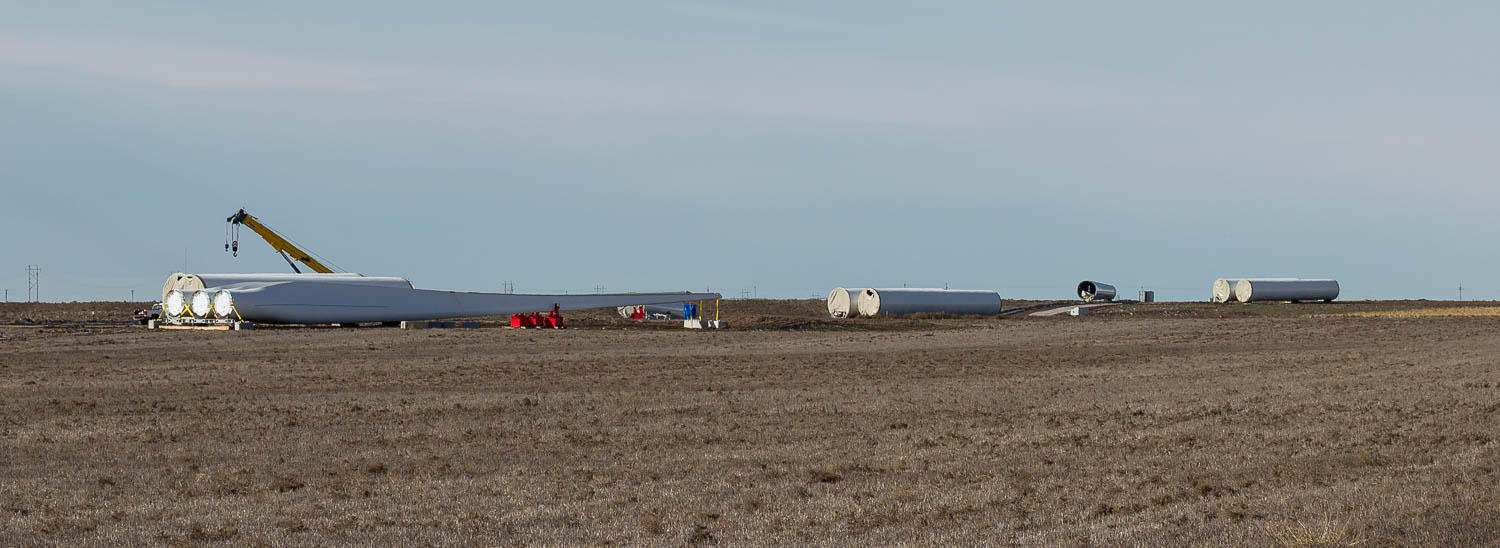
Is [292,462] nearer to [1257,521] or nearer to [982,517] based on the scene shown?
[982,517]

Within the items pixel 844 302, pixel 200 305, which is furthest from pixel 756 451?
pixel 844 302

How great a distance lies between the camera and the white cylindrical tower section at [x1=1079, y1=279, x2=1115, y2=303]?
4225 inches

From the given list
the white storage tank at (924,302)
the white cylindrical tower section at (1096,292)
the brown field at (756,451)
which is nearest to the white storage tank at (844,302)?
the white storage tank at (924,302)

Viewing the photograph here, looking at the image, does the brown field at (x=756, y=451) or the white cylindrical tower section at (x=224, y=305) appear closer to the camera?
the brown field at (x=756, y=451)

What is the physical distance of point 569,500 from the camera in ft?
41.2

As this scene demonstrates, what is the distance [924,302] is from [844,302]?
501 cm

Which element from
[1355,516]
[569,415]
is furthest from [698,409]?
[1355,516]

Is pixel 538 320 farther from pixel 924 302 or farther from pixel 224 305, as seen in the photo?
pixel 924 302

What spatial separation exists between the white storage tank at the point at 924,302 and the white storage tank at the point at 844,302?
0.43 m

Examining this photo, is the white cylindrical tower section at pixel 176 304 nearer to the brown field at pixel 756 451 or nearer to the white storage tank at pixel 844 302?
the brown field at pixel 756 451

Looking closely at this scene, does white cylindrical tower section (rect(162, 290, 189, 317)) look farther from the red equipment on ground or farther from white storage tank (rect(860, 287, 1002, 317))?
white storage tank (rect(860, 287, 1002, 317))

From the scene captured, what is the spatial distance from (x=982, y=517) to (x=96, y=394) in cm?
2045

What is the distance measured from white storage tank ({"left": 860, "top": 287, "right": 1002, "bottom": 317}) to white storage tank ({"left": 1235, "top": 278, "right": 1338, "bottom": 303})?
96.8 feet

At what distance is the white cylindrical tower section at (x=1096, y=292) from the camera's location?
4225 inches
